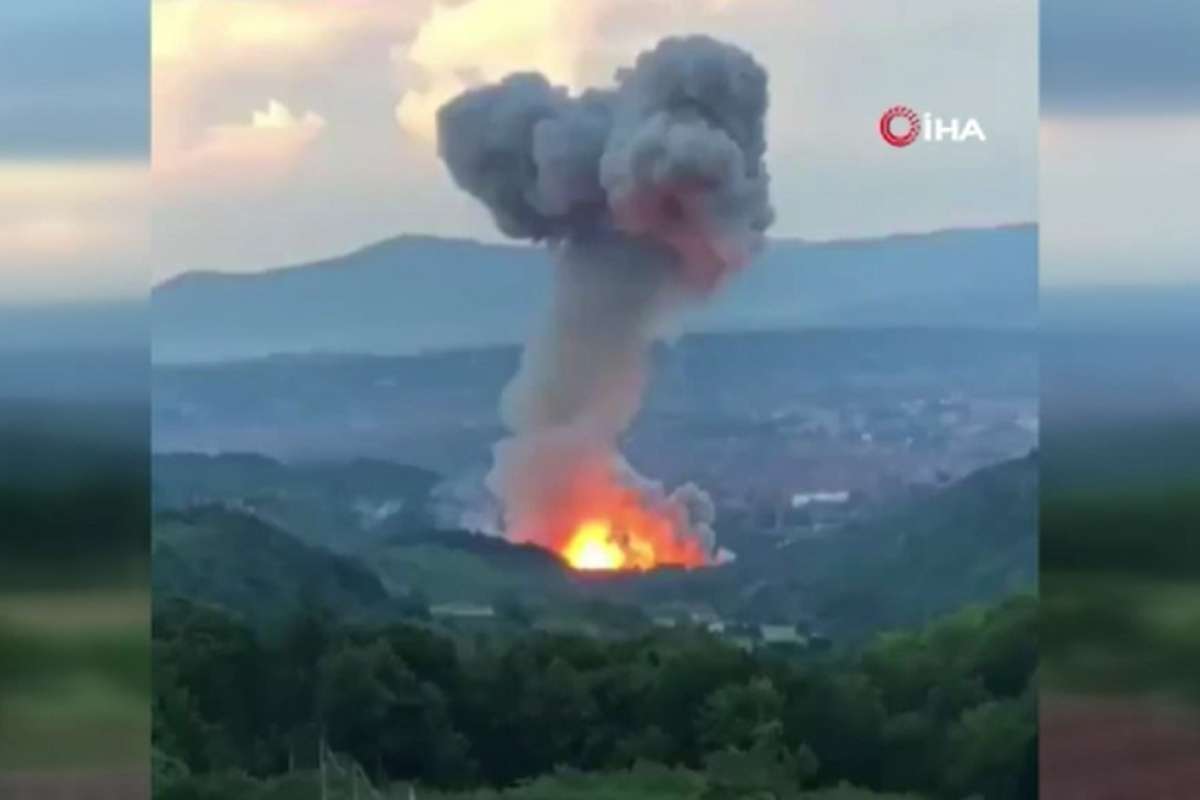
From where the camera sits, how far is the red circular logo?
3152 millimetres

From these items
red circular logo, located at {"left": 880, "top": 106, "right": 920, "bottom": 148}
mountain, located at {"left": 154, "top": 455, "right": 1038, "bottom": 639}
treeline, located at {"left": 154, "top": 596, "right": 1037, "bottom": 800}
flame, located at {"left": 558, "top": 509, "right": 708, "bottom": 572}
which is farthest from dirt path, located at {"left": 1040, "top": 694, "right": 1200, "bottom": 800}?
red circular logo, located at {"left": 880, "top": 106, "right": 920, "bottom": 148}

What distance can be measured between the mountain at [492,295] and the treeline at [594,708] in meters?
0.49

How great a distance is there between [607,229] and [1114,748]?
4.09 ft

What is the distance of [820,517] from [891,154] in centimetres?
63

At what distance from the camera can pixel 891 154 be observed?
3158 millimetres

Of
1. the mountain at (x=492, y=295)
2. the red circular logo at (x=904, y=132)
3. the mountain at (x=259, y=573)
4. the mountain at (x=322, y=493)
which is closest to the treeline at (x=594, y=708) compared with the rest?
the mountain at (x=259, y=573)

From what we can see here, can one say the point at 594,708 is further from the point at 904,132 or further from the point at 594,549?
the point at 904,132

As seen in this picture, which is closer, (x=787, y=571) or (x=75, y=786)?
(x=787, y=571)

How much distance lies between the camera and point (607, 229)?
3186mm

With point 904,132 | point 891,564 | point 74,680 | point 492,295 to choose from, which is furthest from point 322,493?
point 904,132

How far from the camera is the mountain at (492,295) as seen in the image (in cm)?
316

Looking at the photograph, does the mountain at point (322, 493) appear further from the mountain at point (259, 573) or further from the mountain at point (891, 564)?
the mountain at point (891, 564)

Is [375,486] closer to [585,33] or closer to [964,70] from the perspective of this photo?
[585,33]

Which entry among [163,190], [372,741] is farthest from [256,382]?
[372,741]
